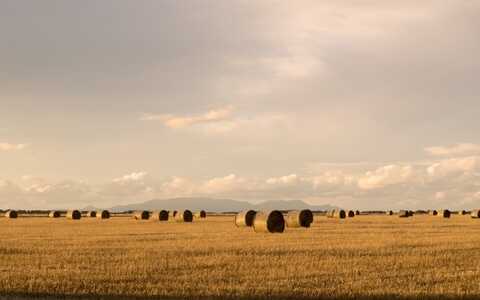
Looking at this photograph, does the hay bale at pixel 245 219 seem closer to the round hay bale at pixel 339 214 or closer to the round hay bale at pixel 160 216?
the round hay bale at pixel 160 216

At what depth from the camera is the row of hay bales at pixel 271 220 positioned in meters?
32.6

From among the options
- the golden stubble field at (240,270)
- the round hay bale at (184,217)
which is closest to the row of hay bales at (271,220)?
the golden stubble field at (240,270)

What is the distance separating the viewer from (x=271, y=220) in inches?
1283

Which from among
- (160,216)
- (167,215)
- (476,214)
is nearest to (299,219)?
(160,216)

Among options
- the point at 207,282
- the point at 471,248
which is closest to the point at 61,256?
the point at 207,282

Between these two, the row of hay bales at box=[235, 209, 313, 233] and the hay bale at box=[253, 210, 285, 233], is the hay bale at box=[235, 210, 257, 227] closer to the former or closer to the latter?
the row of hay bales at box=[235, 209, 313, 233]

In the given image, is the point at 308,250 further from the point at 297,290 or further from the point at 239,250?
the point at 297,290

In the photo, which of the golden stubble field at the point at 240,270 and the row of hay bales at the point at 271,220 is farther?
the row of hay bales at the point at 271,220

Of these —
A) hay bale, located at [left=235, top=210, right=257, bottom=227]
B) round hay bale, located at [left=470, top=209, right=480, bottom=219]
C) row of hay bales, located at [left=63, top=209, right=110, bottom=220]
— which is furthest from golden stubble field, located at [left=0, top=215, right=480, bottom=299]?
round hay bale, located at [left=470, top=209, right=480, bottom=219]

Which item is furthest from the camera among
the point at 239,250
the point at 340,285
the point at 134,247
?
the point at 134,247

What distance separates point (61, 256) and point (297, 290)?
9.04 meters

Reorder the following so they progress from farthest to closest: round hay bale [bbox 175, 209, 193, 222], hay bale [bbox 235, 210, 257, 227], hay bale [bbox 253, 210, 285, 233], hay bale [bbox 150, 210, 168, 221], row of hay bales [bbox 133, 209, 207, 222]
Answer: hay bale [bbox 150, 210, 168, 221], row of hay bales [bbox 133, 209, 207, 222], round hay bale [bbox 175, 209, 193, 222], hay bale [bbox 235, 210, 257, 227], hay bale [bbox 253, 210, 285, 233]

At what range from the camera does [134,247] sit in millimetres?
23219

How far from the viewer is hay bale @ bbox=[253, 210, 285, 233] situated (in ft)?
106
